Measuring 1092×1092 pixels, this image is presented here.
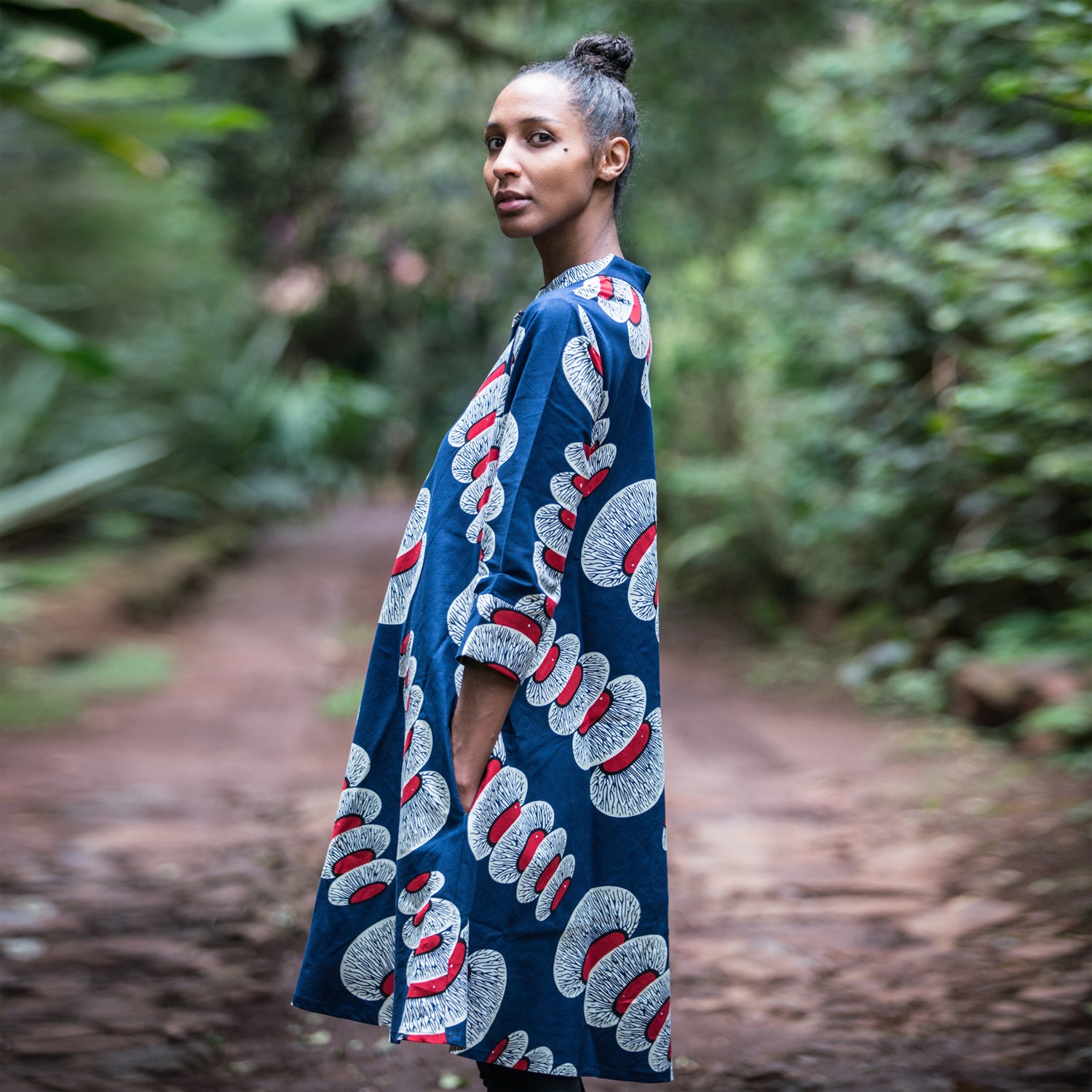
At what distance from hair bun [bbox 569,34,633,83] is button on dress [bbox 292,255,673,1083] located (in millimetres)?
281

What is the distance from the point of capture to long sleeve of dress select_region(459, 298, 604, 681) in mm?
1459

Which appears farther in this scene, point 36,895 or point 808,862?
point 808,862

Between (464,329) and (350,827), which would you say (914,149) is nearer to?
(350,827)

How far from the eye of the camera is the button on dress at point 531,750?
4.94 ft

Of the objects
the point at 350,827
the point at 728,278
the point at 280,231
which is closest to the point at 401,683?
the point at 350,827

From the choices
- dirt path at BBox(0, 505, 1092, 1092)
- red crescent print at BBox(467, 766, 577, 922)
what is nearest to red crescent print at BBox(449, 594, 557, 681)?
red crescent print at BBox(467, 766, 577, 922)

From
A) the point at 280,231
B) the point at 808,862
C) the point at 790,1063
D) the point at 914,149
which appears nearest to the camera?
the point at 790,1063

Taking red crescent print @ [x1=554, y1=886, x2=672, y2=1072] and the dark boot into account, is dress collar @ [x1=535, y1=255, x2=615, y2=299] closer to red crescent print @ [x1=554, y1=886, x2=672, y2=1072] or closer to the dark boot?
red crescent print @ [x1=554, y1=886, x2=672, y2=1072]

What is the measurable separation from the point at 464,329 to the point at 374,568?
8625mm

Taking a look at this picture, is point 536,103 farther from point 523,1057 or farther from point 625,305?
point 523,1057

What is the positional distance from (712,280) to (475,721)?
935 centimetres

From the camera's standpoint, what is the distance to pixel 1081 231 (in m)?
3.62

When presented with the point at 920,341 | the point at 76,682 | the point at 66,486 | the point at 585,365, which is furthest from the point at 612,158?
the point at 66,486

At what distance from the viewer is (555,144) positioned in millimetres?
1610
